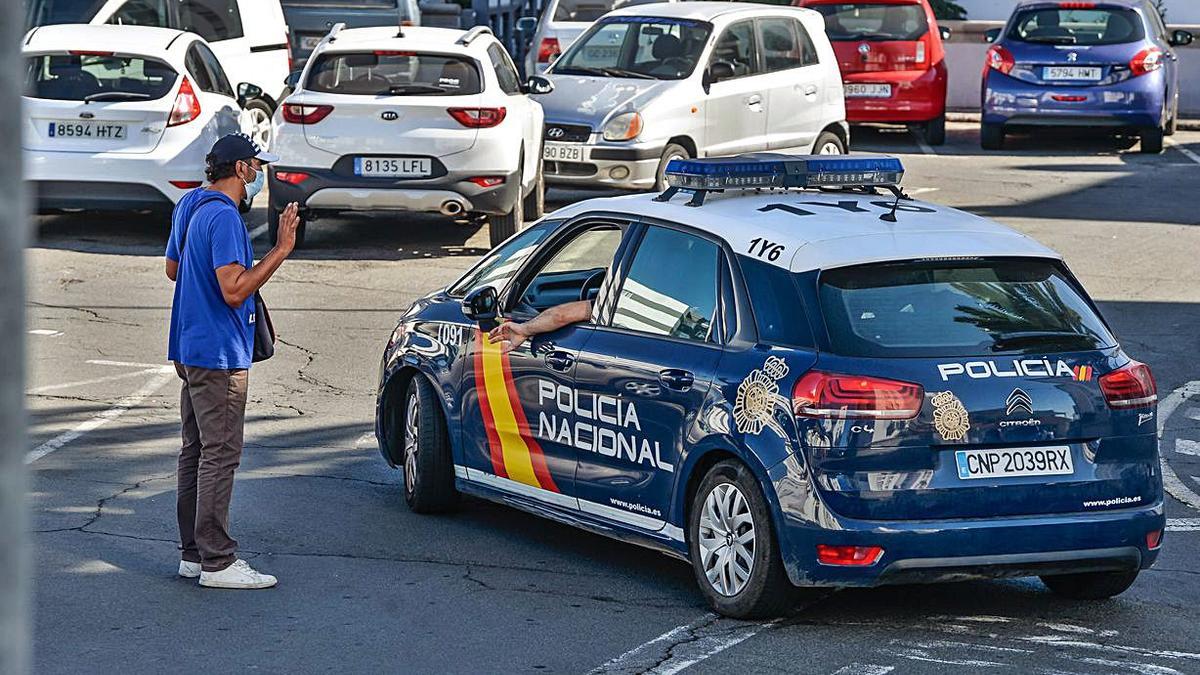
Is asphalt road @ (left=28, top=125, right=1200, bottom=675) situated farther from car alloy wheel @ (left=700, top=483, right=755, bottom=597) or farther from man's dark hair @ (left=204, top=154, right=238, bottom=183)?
man's dark hair @ (left=204, top=154, right=238, bottom=183)

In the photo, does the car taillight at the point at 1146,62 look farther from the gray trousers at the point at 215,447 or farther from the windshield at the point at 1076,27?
the gray trousers at the point at 215,447

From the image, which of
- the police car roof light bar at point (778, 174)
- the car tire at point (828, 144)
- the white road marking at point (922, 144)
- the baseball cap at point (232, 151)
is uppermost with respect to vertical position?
the baseball cap at point (232, 151)

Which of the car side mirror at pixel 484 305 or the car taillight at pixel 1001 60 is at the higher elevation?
the car side mirror at pixel 484 305

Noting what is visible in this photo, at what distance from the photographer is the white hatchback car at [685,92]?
55.6 ft

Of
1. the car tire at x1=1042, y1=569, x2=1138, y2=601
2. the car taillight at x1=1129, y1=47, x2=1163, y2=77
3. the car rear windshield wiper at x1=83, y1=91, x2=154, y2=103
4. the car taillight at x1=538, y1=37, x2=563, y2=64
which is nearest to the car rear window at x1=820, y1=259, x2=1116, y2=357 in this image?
the car tire at x1=1042, y1=569, x2=1138, y2=601

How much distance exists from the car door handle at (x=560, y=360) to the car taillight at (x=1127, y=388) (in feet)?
6.26

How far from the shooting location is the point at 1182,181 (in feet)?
68.0

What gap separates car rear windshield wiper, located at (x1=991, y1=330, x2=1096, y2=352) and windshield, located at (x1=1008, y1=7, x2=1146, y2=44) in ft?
57.3

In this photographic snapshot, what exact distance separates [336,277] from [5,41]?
13.4 metres

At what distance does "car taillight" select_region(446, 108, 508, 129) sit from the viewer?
48.4ft

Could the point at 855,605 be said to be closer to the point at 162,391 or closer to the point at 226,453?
the point at 226,453

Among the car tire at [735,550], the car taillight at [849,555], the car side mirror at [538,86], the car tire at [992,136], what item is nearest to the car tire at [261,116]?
the car side mirror at [538,86]

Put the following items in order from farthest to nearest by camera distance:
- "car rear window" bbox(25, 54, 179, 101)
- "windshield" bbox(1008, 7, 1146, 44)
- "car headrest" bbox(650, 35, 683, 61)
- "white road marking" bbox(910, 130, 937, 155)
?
"white road marking" bbox(910, 130, 937, 155) → "windshield" bbox(1008, 7, 1146, 44) → "car headrest" bbox(650, 35, 683, 61) → "car rear window" bbox(25, 54, 179, 101)

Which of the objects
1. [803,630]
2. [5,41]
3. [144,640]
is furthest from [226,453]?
[5,41]
